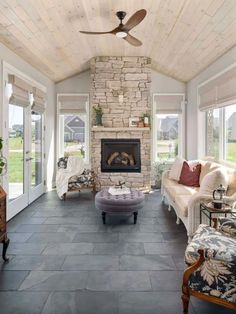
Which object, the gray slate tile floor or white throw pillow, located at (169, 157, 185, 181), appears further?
white throw pillow, located at (169, 157, 185, 181)

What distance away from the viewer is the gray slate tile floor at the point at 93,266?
2.26 meters

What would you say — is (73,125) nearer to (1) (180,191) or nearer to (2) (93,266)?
(1) (180,191)

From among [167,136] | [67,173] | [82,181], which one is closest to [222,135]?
[167,136]

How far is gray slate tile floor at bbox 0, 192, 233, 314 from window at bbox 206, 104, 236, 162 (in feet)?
5.14

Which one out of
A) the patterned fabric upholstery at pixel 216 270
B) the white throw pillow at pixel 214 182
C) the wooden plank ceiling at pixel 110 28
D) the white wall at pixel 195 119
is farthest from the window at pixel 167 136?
the patterned fabric upholstery at pixel 216 270

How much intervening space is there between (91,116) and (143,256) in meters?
4.59

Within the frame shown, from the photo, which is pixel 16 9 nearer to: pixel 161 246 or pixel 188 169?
pixel 161 246

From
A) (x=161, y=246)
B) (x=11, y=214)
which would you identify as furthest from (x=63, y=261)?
(x=11, y=214)

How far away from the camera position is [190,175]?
16.6ft

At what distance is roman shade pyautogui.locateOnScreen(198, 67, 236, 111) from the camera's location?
4.41 metres

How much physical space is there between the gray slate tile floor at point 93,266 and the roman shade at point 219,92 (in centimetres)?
213

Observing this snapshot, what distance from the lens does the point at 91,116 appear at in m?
7.15

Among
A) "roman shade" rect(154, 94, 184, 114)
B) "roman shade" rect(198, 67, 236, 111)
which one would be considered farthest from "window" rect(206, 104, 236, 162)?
"roman shade" rect(154, 94, 184, 114)

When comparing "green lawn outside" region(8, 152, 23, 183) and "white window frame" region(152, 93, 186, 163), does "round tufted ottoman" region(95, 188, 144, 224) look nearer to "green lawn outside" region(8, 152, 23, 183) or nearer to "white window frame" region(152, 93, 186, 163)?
"green lawn outside" region(8, 152, 23, 183)
